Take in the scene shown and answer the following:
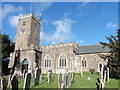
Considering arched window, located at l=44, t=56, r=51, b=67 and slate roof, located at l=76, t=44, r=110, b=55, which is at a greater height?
slate roof, located at l=76, t=44, r=110, b=55

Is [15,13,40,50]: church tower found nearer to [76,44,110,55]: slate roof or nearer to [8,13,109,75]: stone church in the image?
[8,13,109,75]: stone church

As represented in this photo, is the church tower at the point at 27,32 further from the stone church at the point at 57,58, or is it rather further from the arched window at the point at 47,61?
the arched window at the point at 47,61

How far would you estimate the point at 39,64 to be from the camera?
25906mm

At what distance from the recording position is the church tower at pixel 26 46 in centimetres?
2424

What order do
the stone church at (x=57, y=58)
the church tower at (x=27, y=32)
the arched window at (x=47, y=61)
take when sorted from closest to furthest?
the stone church at (x=57, y=58)
the arched window at (x=47, y=61)
the church tower at (x=27, y=32)

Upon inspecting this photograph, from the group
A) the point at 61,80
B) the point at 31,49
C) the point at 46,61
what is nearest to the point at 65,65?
the point at 46,61

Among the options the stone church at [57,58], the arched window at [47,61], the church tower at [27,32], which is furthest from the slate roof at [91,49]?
the church tower at [27,32]

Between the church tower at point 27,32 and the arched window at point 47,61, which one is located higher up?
the church tower at point 27,32

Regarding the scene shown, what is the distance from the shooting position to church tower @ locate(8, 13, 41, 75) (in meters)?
24.2

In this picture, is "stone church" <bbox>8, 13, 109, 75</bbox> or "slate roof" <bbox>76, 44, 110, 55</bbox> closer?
"stone church" <bbox>8, 13, 109, 75</bbox>

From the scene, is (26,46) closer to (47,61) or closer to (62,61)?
(47,61)

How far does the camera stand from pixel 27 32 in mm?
32344

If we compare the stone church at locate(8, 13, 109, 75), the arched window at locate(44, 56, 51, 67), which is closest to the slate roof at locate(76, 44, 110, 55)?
the stone church at locate(8, 13, 109, 75)

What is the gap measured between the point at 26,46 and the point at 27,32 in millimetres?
5153
